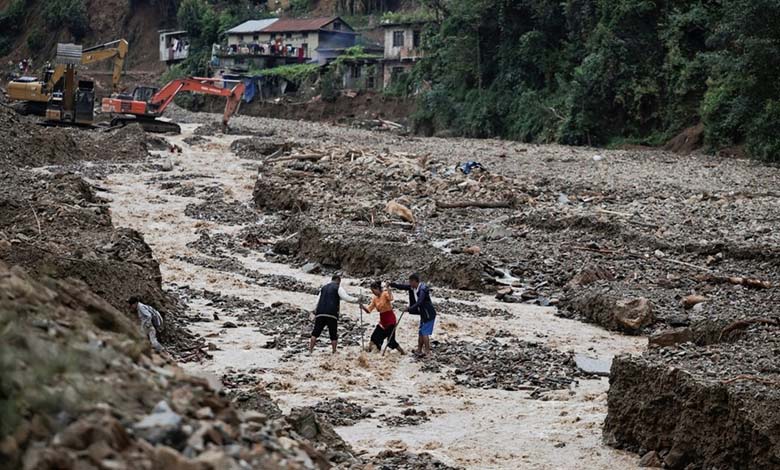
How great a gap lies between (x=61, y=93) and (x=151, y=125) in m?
4.50

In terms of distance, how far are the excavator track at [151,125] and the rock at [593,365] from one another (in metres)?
35.5

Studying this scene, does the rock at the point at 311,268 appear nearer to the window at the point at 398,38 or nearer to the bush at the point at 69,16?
the window at the point at 398,38

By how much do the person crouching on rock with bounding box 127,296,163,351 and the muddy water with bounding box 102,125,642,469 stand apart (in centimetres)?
78

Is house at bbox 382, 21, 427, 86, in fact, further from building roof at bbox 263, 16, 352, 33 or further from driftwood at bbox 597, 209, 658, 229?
driftwood at bbox 597, 209, 658, 229

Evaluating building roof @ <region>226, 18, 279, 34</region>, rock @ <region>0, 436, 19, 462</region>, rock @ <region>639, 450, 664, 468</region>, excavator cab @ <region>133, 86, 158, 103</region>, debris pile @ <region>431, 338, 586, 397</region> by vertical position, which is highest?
building roof @ <region>226, 18, 279, 34</region>

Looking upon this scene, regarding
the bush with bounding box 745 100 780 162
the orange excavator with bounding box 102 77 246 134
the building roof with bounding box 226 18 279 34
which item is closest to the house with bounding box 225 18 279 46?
the building roof with bounding box 226 18 279 34

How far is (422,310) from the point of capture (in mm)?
14336

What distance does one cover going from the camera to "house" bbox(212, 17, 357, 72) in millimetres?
78812

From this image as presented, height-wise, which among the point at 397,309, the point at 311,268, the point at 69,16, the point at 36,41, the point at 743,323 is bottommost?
the point at 311,268

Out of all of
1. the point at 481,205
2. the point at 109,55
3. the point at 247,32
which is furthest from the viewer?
the point at 247,32

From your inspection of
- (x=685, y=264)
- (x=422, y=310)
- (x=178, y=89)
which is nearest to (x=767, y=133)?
(x=685, y=264)

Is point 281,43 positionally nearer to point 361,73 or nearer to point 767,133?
point 361,73

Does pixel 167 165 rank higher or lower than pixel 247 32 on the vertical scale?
lower

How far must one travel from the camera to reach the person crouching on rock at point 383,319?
1436 cm
